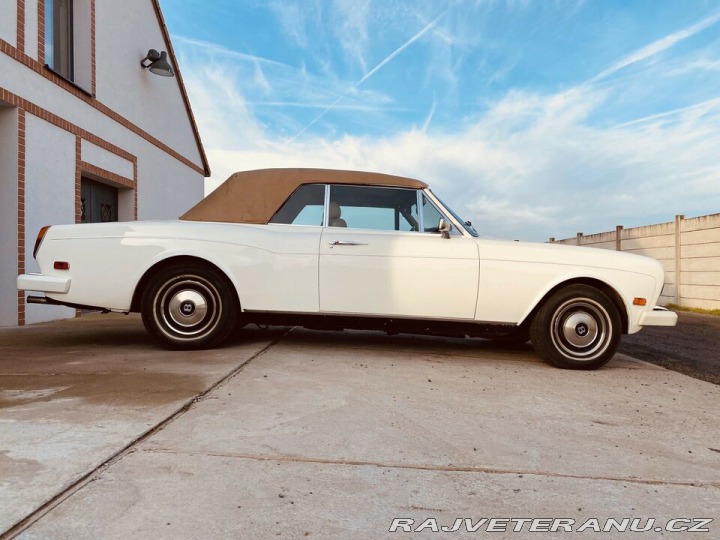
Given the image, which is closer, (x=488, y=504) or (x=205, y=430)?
(x=488, y=504)

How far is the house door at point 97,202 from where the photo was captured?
865cm

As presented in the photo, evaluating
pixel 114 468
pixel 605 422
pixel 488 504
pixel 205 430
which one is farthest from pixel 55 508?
pixel 605 422

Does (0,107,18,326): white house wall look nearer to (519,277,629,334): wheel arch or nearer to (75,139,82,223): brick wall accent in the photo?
(75,139,82,223): brick wall accent

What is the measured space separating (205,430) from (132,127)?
9351 millimetres

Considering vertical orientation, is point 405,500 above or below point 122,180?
below

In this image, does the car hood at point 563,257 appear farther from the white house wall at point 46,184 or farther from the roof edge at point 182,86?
the roof edge at point 182,86

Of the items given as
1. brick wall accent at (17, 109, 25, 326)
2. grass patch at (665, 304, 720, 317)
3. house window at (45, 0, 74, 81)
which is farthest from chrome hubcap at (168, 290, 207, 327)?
grass patch at (665, 304, 720, 317)

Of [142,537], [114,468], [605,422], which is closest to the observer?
[142,537]

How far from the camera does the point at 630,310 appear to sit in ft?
13.3

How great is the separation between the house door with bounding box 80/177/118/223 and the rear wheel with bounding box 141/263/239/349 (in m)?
5.14

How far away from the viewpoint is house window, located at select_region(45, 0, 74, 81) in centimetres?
780

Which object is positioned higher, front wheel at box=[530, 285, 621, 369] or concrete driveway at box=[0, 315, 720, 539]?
front wheel at box=[530, 285, 621, 369]

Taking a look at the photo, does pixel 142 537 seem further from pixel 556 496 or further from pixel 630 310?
pixel 630 310

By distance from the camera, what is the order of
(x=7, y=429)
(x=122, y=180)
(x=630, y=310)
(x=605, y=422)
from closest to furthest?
1. (x=7, y=429)
2. (x=605, y=422)
3. (x=630, y=310)
4. (x=122, y=180)
